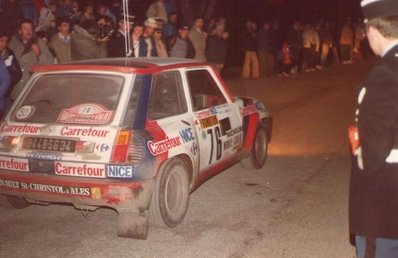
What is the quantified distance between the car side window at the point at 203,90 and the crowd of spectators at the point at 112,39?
42.4 inches

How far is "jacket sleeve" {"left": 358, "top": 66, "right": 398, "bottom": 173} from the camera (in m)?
2.47

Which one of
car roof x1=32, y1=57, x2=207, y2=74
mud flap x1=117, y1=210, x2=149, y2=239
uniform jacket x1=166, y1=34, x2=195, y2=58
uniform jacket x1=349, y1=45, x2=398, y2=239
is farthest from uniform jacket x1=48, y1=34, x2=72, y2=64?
uniform jacket x1=349, y1=45, x2=398, y2=239

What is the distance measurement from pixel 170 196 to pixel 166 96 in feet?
3.17

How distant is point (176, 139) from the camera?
528 cm

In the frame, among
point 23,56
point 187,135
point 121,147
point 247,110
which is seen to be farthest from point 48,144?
point 23,56

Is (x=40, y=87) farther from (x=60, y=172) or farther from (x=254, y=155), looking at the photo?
(x=254, y=155)

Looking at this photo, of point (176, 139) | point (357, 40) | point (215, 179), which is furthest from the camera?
point (357, 40)

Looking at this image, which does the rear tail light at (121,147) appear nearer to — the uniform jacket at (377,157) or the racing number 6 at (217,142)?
the racing number 6 at (217,142)

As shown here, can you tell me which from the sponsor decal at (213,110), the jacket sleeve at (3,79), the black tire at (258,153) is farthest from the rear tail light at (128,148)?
the jacket sleeve at (3,79)

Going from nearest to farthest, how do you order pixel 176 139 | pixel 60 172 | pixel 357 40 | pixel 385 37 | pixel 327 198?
pixel 385 37, pixel 60 172, pixel 176 139, pixel 327 198, pixel 357 40

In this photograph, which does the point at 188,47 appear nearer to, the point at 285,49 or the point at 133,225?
the point at 133,225

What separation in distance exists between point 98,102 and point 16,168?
0.95m

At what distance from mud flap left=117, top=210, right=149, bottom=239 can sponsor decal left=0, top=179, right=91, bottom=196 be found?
39cm

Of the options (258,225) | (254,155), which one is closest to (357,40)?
(254,155)
